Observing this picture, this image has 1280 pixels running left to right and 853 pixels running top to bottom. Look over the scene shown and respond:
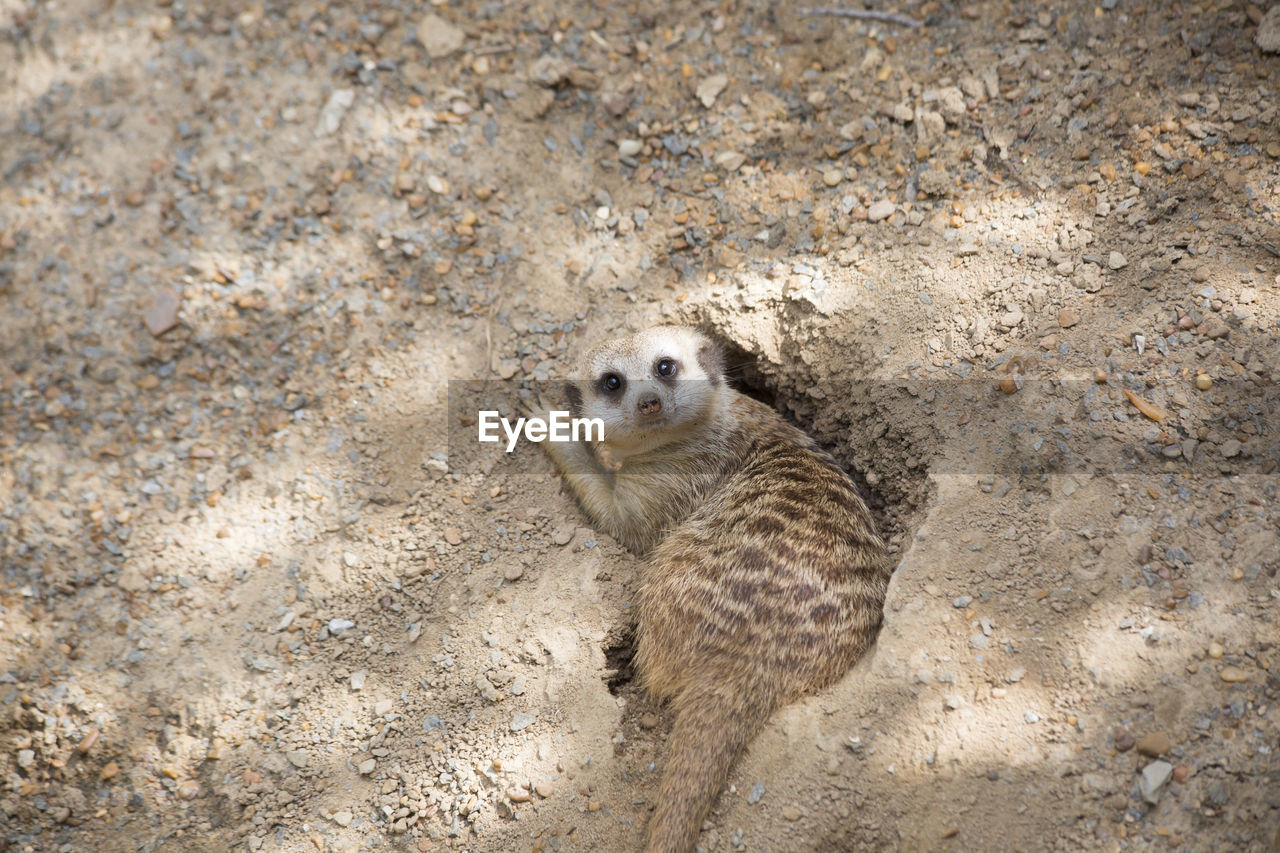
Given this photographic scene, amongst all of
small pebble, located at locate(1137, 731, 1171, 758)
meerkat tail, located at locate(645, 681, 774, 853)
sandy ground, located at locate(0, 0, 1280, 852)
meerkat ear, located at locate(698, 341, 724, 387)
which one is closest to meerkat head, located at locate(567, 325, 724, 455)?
meerkat ear, located at locate(698, 341, 724, 387)

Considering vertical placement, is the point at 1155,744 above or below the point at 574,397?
below

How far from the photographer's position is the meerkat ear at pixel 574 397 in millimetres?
3035

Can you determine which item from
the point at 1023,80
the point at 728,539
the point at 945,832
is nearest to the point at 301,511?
the point at 728,539

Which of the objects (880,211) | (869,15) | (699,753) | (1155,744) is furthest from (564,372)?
(1155,744)

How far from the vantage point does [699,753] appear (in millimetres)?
2262

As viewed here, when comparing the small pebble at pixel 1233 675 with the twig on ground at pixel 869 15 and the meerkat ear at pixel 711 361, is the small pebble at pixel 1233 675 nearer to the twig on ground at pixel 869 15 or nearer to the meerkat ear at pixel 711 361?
the meerkat ear at pixel 711 361

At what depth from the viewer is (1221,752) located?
191 centimetres

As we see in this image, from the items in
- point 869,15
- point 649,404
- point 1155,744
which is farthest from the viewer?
point 869,15

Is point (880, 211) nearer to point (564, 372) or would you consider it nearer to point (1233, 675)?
point (564, 372)

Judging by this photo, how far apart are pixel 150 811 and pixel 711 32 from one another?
3.35 m
